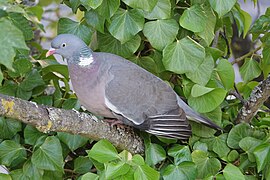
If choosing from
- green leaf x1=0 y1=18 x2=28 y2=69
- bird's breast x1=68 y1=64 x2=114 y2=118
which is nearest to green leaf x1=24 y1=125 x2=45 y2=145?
bird's breast x1=68 y1=64 x2=114 y2=118

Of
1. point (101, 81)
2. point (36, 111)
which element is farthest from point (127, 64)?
point (36, 111)

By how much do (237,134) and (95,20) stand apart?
0.43 m

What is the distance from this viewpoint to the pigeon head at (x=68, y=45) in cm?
117

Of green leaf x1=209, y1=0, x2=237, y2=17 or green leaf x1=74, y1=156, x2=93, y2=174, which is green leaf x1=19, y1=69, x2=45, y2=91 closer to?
green leaf x1=74, y1=156, x2=93, y2=174

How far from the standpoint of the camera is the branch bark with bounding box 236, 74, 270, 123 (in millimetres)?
1225

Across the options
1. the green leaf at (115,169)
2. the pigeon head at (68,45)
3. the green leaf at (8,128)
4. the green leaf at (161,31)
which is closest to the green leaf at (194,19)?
the green leaf at (161,31)

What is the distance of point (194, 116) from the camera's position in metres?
1.24

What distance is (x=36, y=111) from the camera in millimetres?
944

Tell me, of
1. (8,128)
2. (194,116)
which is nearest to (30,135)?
(8,128)

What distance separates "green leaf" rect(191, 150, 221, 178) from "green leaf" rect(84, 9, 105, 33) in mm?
352

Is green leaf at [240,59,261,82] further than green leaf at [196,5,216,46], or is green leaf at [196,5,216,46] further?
green leaf at [240,59,261,82]

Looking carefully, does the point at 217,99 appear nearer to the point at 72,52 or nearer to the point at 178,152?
the point at 178,152

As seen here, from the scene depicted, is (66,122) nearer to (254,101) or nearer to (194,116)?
(194,116)

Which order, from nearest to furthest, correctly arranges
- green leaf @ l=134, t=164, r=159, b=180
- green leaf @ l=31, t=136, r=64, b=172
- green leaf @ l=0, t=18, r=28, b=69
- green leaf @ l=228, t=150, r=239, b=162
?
green leaf @ l=0, t=18, r=28, b=69 < green leaf @ l=134, t=164, r=159, b=180 < green leaf @ l=31, t=136, r=64, b=172 < green leaf @ l=228, t=150, r=239, b=162
